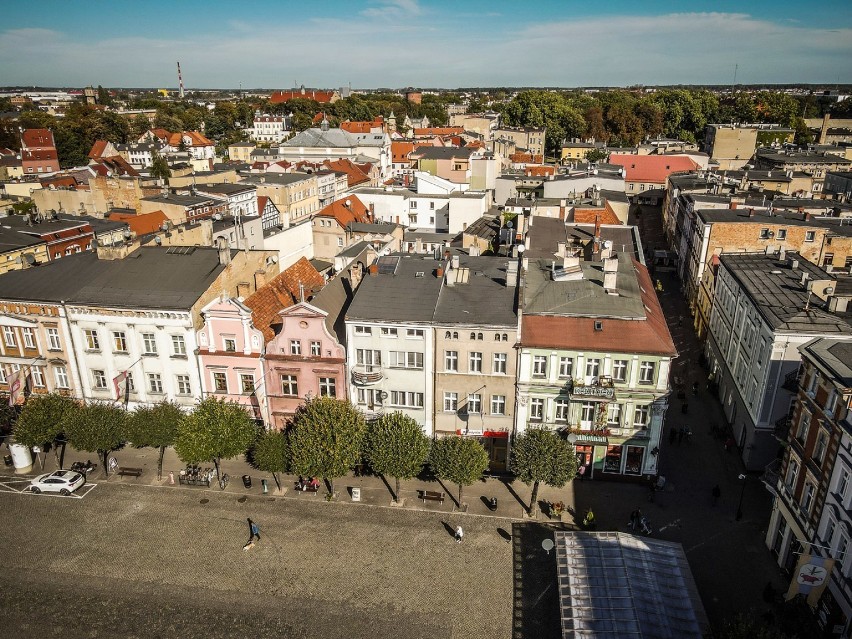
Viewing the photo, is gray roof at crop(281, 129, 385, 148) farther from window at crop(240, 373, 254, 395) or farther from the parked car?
the parked car

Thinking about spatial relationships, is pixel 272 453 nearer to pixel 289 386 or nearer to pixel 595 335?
pixel 289 386

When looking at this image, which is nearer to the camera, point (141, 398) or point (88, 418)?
point (88, 418)

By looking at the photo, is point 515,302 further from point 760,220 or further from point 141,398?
point 760,220

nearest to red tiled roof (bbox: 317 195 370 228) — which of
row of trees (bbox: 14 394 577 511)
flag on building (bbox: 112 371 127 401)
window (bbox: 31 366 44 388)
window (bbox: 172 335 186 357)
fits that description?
window (bbox: 172 335 186 357)

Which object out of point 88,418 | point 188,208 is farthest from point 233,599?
point 188,208

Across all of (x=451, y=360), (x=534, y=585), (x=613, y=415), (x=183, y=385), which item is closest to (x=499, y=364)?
(x=451, y=360)
